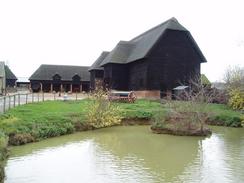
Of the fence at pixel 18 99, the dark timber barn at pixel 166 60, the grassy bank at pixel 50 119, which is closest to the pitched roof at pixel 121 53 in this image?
the dark timber barn at pixel 166 60

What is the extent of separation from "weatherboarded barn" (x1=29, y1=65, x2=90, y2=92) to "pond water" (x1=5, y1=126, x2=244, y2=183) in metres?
46.5

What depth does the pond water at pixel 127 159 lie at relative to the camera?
14.9 metres

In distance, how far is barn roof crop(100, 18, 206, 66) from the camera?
47031 millimetres

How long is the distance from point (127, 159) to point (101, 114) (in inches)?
465

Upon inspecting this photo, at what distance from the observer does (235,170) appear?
1631cm

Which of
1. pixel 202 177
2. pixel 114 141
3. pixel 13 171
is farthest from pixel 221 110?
pixel 13 171

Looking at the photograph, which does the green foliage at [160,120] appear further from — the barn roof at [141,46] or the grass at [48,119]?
the barn roof at [141,46]

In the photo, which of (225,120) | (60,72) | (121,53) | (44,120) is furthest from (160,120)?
(60,72)

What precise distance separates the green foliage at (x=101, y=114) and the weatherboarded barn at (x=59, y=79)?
41.0 meters

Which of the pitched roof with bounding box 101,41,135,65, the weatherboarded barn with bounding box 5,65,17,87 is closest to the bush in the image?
the pitched roof with bounding box 101,41,135,65

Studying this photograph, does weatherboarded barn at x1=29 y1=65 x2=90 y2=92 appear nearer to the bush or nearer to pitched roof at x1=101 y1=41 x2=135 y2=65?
pitched roof at x1=101 y1=41 x2=135 y2=65

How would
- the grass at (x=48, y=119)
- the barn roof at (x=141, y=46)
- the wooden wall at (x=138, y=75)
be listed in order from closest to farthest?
the grass at (x=48, y=119)
the barn roof at (x=141, y=46)
the wooden wall at (x=138, y=75)

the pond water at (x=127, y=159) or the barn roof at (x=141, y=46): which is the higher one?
the barn roof at (x=141, y=46)

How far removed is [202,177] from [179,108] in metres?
14.3
